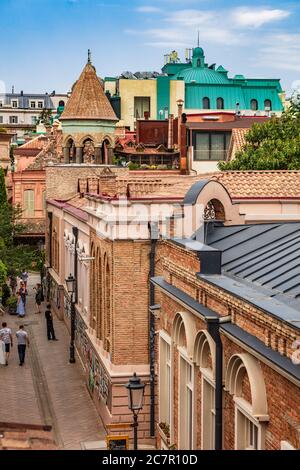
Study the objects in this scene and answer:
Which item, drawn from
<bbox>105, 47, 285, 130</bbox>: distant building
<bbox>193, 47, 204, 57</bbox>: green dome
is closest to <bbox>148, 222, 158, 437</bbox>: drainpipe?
<bbox>105, 47, 285, 130</bbox>: distant building

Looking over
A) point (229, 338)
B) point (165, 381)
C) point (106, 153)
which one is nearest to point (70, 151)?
point (106, 153)

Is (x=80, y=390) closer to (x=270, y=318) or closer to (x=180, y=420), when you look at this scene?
(x=180, y=420)

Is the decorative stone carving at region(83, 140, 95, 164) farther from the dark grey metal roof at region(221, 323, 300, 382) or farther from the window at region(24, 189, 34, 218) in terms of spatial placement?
the dark grey metal roof at region(221, 323, 300, 382)

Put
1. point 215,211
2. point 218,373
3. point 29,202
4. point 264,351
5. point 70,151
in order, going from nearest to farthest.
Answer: point 264,351 → point 218,373 → point 215,211 → point 70,151 → point 29,202

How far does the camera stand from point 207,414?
44.1ft

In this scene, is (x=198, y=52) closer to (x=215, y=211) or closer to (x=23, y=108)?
(x=23, y=108)

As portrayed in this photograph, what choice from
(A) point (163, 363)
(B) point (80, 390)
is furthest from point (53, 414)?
(A) point (163, 363)

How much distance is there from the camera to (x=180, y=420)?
15070 millimetres

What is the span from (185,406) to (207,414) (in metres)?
1.60

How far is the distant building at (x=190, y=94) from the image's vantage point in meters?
99.8

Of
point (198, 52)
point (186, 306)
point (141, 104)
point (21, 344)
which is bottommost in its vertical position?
point (21, 344)

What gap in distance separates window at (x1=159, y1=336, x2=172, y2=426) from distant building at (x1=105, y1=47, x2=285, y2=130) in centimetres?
7965
